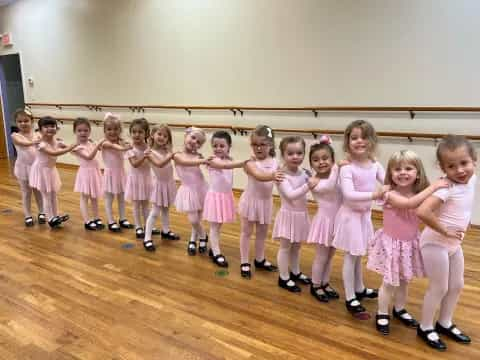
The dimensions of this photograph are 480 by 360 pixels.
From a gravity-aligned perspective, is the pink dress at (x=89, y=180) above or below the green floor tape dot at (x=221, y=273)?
above

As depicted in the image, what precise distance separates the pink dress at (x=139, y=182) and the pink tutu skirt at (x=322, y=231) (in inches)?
67.5

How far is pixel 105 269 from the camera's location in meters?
3.01

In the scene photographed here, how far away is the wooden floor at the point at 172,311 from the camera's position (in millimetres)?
2018

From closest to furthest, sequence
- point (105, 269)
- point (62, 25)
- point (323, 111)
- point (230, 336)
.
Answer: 1. point (230, 336)
2. point (105, 269)
3. point (323, 111)
4. point (62, 25)

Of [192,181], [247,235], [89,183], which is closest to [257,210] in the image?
[247,235]

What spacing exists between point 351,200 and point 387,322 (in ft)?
2.21

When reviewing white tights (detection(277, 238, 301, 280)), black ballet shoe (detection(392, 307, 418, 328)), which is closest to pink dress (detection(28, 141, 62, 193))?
white tights (detection(277, 238, 301, 280))

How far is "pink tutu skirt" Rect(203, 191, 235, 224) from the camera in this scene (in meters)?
2.92

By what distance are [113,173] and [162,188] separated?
2.22ft

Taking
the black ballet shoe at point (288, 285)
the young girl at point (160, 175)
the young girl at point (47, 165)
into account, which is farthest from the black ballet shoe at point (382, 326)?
the young girl at point (47, 165)

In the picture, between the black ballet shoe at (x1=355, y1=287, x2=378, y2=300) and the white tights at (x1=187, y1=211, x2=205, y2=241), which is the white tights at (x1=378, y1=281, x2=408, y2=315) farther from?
the white tights at (x1=187, y1=211, x2=205, y2=241)

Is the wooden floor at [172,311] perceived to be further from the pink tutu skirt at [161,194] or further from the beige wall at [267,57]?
the beige wall at [267,57]

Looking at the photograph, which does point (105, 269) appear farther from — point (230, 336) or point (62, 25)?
point (62, 25)

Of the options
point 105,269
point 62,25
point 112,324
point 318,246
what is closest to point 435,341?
point 318,246
